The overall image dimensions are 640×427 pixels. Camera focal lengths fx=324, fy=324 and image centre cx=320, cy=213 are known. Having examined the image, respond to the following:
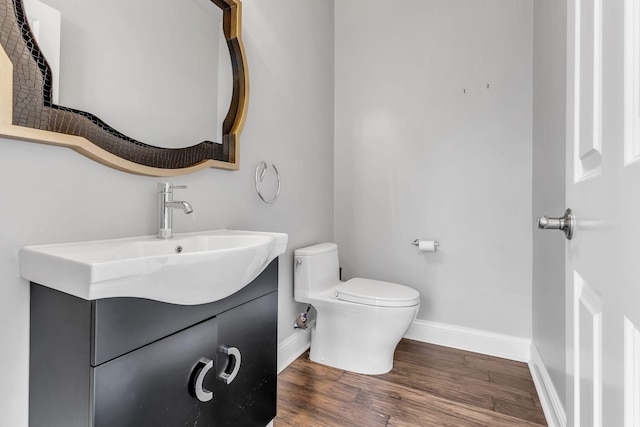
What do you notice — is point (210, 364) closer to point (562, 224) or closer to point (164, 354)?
point (164, 354)

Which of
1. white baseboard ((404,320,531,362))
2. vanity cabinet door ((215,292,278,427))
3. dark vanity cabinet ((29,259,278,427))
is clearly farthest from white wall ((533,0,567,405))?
dark vanity cabinet ((29,259,278,427))

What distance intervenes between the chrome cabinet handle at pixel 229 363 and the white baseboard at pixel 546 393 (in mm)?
1102

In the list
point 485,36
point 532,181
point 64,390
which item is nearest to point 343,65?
point 485,36

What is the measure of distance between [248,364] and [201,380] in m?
0.23

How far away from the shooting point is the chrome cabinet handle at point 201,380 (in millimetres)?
876

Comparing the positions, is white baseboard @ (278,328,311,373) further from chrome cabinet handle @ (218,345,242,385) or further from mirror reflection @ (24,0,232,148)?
mirror reflection @ (24,0,232,148)

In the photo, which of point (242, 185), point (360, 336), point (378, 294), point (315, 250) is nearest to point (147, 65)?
point (242, 185)

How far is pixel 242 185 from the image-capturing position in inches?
60.3

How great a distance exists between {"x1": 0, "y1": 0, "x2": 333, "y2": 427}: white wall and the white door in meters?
1.19

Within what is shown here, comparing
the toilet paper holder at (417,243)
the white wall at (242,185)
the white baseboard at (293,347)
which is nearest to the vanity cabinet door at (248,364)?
the white wall at (242,185)

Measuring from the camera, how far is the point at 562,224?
2.10ft

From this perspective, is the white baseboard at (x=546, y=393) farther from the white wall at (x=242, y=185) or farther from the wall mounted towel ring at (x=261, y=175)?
the wall mounted towel ring at (x=261, y=175)

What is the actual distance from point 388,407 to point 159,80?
164 centimetres

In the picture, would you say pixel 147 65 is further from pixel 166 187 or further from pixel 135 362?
pixel 135 362
